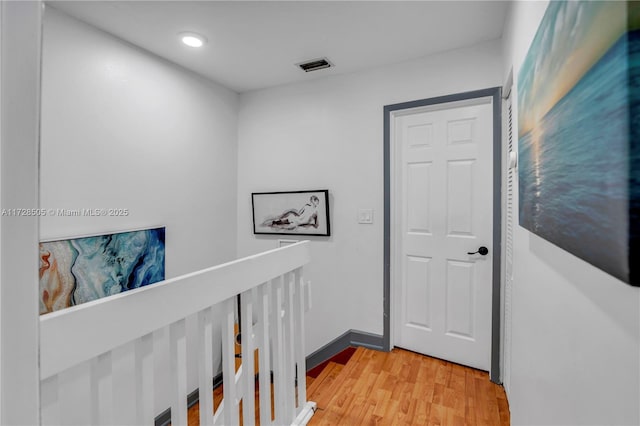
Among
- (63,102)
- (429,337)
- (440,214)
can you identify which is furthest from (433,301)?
(63,102)

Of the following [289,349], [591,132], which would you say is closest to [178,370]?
[289,349]

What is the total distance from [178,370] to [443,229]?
2.01 m

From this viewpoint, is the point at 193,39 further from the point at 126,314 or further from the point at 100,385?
the point at 100,385

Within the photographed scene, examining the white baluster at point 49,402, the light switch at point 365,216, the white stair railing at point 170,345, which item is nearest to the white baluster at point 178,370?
the white stair railing at point 170,345

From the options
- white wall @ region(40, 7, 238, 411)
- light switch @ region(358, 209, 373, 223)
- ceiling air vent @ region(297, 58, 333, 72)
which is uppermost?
ceiling air vent @ region(297, 58, 333, 72)

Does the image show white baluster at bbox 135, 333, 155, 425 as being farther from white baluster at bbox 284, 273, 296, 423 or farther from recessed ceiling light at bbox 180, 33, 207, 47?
recessed ceiling light at bbox 180, 33, 207, 47

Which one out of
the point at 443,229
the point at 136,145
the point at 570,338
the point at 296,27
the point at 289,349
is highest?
the point at 296,27

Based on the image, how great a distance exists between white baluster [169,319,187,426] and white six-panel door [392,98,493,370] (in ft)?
6.15

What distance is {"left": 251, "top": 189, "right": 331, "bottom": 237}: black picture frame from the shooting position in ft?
9.29

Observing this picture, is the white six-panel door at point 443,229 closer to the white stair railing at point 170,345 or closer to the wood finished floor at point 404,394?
the wood finished floor at point 404,394

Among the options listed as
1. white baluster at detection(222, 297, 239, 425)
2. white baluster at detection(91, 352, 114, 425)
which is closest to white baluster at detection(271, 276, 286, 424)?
white baluster at detection(222, 297, 239, 425)

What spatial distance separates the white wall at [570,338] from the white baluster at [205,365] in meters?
1.02

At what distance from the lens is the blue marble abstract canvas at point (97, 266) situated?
1.76 m

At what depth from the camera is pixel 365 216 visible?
2.64 meters
